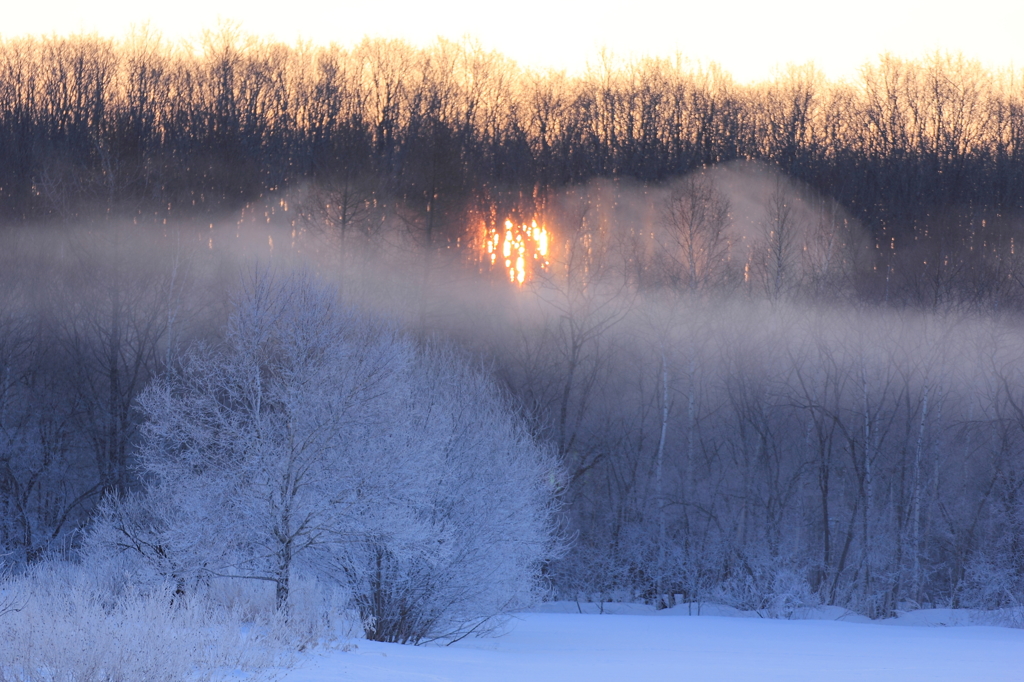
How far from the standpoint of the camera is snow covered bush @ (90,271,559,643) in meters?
20.7

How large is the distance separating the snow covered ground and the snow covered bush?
1.96 metres

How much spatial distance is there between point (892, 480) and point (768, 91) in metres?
20.2

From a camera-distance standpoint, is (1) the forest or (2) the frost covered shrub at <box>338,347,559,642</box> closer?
(2) the frost covered shrub at <box>338,347,559,642</box>

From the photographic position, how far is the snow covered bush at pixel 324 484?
20734 millimetres

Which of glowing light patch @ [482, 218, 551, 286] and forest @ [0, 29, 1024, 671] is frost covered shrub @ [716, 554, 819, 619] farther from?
glowing light patch @ [482, 218, 551, 286]

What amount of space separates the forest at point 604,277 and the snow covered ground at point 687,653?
8.30 feet

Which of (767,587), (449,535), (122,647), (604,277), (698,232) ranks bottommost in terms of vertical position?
(767,587)

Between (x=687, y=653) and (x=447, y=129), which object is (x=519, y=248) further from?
(x=687, y=653)

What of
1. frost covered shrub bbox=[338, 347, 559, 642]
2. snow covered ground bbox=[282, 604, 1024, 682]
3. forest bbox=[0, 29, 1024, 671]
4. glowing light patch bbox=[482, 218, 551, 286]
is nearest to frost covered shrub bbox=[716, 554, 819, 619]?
forest bbox=[0, 29, 1024, 671]

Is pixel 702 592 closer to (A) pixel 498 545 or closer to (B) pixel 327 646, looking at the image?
(A) pixel 498 545

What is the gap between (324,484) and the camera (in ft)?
68.5

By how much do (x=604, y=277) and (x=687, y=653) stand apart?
21.5 metres

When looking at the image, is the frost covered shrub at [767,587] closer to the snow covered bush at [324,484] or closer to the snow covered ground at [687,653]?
the snow covered ground at [687,653]

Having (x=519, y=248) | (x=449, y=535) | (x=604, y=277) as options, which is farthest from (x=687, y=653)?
(x=519, y=248)
